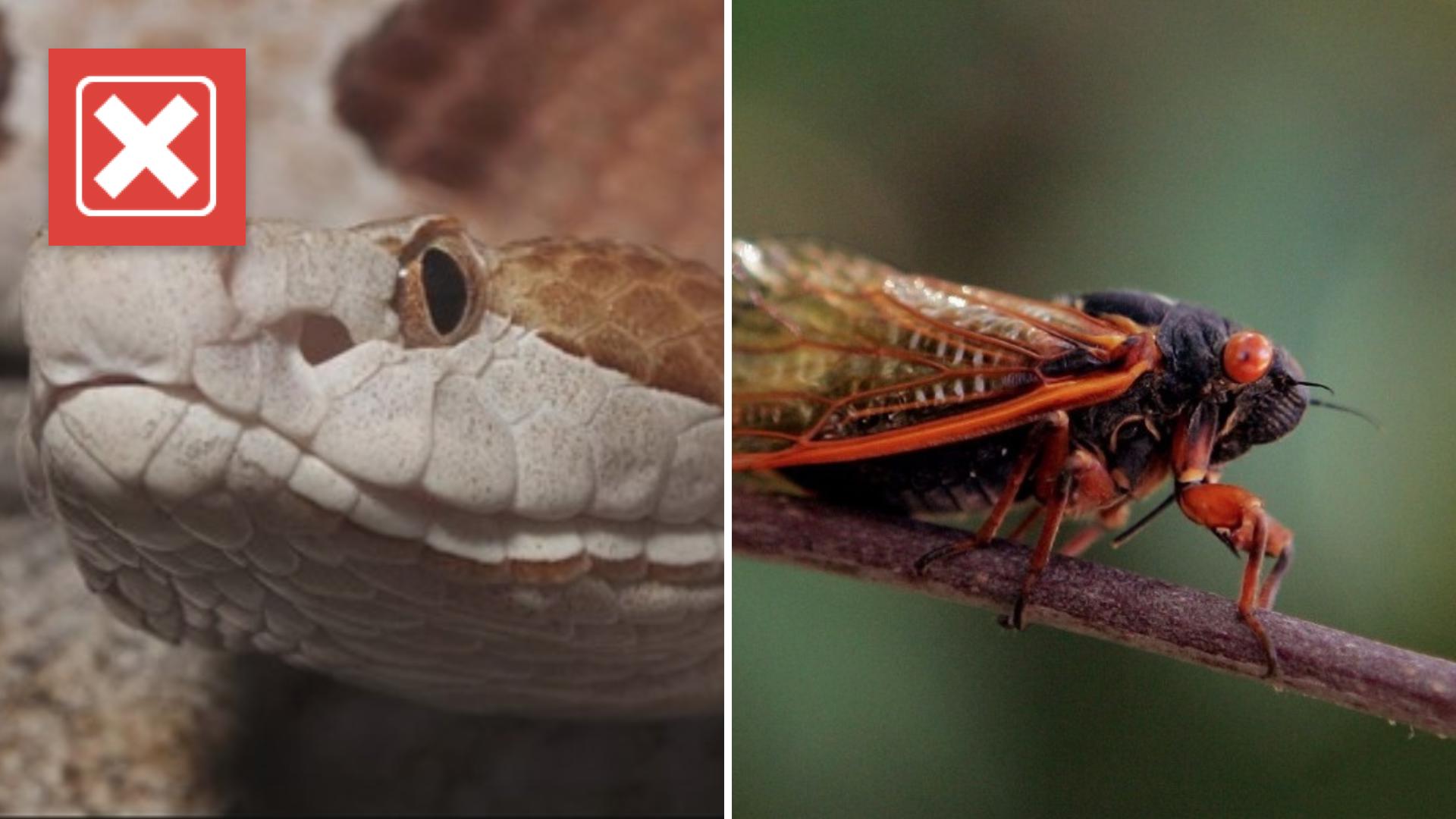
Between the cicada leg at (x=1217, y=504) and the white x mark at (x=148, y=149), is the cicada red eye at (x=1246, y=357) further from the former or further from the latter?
the white x mark at (x=148, y=149)

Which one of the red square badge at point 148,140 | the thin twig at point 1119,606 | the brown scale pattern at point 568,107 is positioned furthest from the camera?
the brown scale pattern at point 568,107

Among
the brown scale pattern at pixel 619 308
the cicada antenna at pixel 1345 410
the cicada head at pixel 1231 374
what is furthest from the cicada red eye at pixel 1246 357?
the brown scale pattern at pixel 619 308

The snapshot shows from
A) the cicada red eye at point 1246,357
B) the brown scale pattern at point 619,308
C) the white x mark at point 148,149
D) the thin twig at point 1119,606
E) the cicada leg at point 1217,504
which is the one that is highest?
the white x mark at point 148,149

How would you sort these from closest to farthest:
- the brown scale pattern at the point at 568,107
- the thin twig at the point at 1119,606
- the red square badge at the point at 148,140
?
the thin twig at the point at 1119,606, the red square badge at the point at 148,140, the brown scale pattern at the point at 568,107

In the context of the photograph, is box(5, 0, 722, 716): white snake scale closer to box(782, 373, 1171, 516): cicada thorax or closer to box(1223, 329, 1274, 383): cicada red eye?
box(782, 373, 1171, 516): cicada thorax

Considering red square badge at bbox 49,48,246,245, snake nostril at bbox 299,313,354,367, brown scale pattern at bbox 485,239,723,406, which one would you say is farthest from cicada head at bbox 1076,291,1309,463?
red square badge at bbox 49,48,246,245

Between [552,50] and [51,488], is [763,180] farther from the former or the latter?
[51,488]

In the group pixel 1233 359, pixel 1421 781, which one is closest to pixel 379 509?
pixel 1233 359

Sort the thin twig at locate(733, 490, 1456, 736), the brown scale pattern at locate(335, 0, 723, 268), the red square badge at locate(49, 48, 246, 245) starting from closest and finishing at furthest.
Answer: the thin twig at locate(733, 490, 1456, 736) → the red square badge at locate(49, 48, 246, 245) → the brown scale pattern at locate(335, 0, 723, 268)
